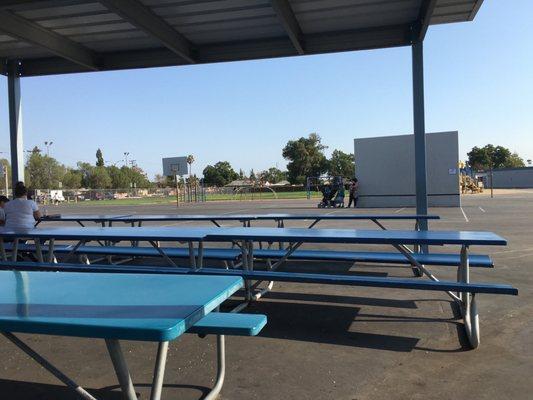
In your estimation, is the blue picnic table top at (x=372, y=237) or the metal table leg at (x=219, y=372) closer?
the metal table leg at (x=219, y=372)

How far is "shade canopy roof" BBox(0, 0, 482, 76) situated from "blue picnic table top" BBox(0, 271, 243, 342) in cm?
486

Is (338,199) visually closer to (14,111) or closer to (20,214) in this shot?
(14,111)

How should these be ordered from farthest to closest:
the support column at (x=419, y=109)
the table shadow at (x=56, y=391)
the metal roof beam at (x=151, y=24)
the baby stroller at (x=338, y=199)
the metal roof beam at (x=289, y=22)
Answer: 1. the baby stroller at (x=338, y=199)
2. the support column at (x=419, y=109)
3. the metal roof beam at (x=289, y=22)
4. the metal roof beam at (x=151, y=24)
5. the table shadow at (x=56, y=391)

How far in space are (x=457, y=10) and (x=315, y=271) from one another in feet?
15.4

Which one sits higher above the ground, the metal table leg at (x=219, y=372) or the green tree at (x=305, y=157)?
the green tree at (x=305, y=157)

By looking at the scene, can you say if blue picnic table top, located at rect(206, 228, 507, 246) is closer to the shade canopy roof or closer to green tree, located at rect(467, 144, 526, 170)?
the shade canopy roof

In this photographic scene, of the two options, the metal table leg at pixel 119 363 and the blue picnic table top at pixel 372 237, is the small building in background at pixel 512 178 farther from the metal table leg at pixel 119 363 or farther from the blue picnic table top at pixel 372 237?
the metal table leg at pixel 119 363

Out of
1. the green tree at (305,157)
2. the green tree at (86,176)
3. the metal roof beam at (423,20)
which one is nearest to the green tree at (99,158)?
the green tree at (86,176)

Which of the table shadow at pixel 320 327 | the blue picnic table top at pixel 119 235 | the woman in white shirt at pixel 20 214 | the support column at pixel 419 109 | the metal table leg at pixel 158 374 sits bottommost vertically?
the table shadow at pixel 320 327

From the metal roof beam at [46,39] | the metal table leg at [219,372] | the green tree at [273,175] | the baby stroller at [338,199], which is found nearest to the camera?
the metal table leg at [219,372]

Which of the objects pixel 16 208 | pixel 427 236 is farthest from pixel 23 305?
pixel 16 208

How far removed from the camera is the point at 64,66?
9.74 m

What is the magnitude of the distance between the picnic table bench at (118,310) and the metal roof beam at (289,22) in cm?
507

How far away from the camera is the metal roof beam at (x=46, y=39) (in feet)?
24.8
